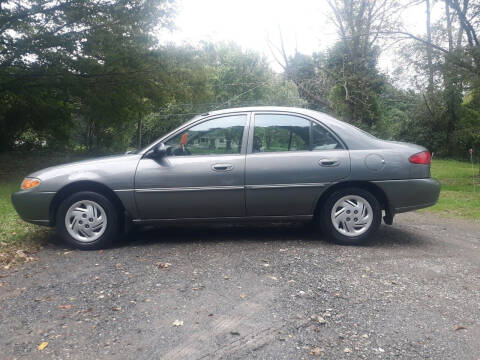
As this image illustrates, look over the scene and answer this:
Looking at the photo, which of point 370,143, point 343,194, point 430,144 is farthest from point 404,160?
point 430,144

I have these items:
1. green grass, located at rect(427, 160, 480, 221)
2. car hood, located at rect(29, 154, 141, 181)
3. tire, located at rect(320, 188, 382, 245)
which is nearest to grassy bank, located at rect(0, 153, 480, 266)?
green grass, located at rect(427, 160, 480, 221)

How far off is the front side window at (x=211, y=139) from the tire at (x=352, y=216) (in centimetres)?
135

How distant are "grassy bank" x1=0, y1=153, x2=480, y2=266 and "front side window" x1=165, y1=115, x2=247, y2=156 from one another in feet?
7.28

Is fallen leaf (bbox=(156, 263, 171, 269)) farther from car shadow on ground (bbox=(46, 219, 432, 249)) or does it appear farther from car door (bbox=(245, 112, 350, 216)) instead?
car door (bbox=(245, 112, 350, 216))

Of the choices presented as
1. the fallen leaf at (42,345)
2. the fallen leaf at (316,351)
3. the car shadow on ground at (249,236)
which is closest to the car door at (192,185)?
the car shadow on ground at (249,236)

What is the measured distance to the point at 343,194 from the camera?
5.23 metres

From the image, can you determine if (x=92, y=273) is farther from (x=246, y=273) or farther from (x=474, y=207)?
(x=474, y=207)

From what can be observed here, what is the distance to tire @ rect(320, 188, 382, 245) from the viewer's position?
521cm

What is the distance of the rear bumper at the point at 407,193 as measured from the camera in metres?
5.23

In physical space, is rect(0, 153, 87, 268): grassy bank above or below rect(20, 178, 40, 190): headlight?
below

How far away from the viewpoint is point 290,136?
5.39 m

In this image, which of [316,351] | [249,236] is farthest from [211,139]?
[316,351]

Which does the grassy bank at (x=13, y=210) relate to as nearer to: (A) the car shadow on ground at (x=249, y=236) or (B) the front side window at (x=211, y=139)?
(A) the car shadow on ground at (x=249, y=236)

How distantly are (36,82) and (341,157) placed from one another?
1241 cm
